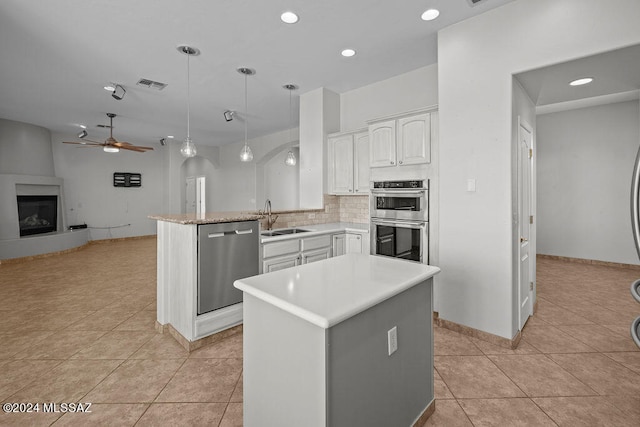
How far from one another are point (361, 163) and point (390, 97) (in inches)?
41.8

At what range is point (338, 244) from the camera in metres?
3.99

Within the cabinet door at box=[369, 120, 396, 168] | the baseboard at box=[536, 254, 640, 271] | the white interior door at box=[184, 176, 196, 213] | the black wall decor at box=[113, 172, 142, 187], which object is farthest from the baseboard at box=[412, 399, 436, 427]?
the white interior door at box=[184, 176, 196, 213]

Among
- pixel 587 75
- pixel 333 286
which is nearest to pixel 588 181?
pixel 587 75

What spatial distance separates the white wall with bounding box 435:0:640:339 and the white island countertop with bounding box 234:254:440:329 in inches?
53.7

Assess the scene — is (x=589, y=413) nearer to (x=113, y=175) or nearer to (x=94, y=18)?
(x=94, y=18)

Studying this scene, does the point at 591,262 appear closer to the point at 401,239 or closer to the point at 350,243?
the point at 401,239

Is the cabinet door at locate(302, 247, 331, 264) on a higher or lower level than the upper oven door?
lower

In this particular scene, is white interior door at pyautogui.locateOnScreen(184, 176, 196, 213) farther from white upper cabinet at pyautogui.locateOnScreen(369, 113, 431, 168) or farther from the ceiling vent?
white upper cabinet at pyautogui.locateOnScreen(369, 113, 431, 168)

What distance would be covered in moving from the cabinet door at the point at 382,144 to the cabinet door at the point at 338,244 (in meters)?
1.02

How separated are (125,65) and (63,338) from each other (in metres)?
3.31

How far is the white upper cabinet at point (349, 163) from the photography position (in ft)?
14.0

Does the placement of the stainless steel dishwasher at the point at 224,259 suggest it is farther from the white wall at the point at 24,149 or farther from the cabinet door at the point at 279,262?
the white wall at the point at 24,149

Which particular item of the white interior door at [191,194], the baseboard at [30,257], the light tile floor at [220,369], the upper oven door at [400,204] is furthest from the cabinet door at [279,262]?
the white interior door at [191,194]

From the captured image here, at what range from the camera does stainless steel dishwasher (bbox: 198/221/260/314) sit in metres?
2.64
